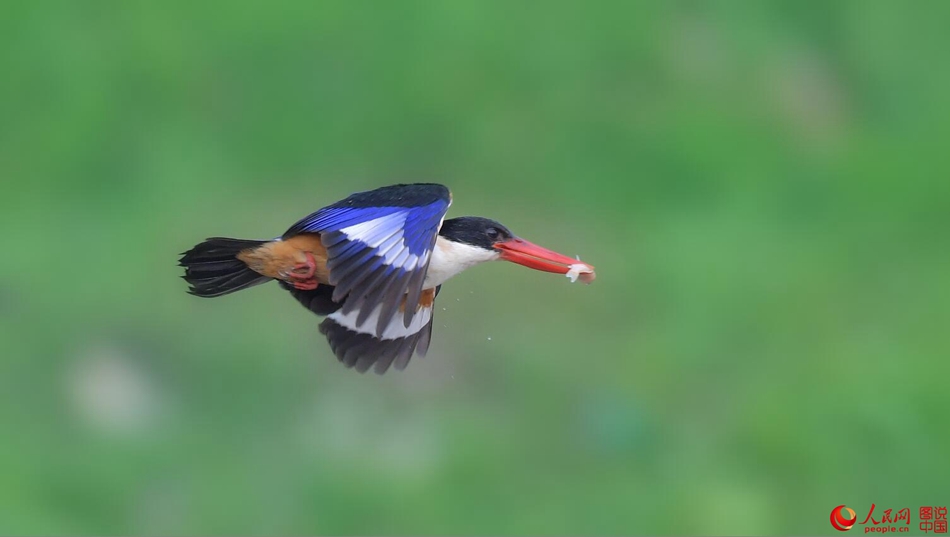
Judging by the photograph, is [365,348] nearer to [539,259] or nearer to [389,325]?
[389,325]

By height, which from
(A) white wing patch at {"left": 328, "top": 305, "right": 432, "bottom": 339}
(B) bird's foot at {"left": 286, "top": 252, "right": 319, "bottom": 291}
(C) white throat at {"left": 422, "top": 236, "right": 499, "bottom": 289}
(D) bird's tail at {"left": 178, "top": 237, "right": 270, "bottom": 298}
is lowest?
(A) white wing patch at {"left": 328, "top": 305, "right": 432, "bottom": 339}

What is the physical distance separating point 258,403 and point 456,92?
3146 millimetres

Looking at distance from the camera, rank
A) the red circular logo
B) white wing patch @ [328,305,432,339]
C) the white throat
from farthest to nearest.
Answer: the red circular logo
white wing patch @ [328,305,432,339]
the white throat

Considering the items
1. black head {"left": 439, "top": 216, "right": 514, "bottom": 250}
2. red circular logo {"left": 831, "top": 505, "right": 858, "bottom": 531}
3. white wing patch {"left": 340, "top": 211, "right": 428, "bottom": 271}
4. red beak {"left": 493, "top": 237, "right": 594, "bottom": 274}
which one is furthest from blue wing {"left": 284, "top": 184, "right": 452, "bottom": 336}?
red circular logo {"left": 831, "top": 505, "right": 858, "bottom": 531}

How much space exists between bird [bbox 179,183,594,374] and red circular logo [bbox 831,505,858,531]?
13.6 feet

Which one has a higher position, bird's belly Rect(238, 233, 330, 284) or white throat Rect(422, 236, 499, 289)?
white throat Rect(422, 236, 499, 289)

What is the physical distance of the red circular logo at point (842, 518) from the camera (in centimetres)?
912

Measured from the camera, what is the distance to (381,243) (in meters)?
4.93

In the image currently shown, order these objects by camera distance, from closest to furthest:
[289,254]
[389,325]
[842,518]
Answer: [289,254], [389,325], [842,518]

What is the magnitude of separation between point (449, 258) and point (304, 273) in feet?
1.38

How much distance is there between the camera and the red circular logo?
9117 mm

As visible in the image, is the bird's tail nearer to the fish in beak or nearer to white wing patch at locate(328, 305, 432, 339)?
white wing patch at locate(328, 305, 432, 339)

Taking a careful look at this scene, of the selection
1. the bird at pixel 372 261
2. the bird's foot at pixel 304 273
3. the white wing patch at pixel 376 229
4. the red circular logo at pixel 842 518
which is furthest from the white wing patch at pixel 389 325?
the red circular logo at pixel 842 518

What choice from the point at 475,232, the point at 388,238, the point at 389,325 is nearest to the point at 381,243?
the point at 388,238
